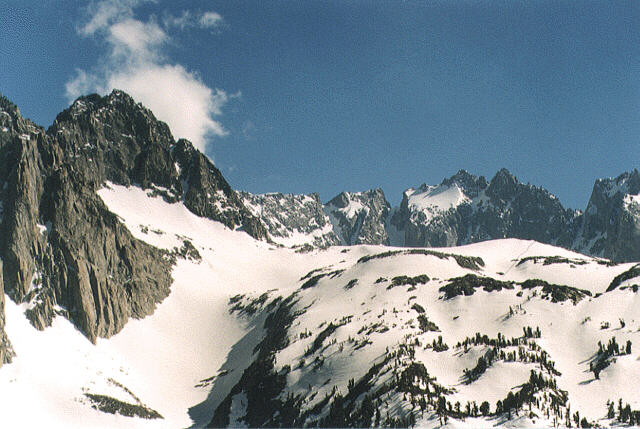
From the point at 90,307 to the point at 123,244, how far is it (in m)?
31.8

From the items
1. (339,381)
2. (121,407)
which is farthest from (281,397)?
(121,407)

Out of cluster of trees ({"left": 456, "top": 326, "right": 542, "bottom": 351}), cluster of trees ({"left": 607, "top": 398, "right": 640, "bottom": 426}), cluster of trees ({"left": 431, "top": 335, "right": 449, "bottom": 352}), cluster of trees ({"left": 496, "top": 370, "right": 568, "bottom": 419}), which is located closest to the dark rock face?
cluster of trees ({"left": 431, "top": 335, "right": 449, "bottom": 352})

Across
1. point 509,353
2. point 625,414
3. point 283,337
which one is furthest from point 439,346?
point 283,337

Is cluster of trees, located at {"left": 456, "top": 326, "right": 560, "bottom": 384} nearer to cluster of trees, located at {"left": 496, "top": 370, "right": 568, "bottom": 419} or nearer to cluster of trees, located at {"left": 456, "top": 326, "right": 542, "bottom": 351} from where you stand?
cluster of trees, located at {"left": 456, "top": 326, "right": 542, "bottom": 351}

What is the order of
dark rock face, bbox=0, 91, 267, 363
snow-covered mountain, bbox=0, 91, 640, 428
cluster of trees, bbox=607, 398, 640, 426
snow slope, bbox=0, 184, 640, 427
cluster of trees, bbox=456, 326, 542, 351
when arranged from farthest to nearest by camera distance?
1. dark rock face, bbox=0, 91, 267, 363
2. cluster of trees, bbox=456, 326, 542, 351
3. snow slope, bbox=0, 184, 640, 427
4. snow-covered mountain, bbox=0, 91, 640, 428
5. cluster of trees, bbox=607, 398, 640, 426

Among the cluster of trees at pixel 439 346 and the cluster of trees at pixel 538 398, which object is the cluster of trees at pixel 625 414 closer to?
the cluster of trees at pixel 538 398

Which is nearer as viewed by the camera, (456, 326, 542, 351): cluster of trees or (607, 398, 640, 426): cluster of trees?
(607, 398, 640, 426): cluster of trees

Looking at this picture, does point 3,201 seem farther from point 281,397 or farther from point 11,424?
point 281,397

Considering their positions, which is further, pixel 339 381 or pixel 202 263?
pixel 202 263

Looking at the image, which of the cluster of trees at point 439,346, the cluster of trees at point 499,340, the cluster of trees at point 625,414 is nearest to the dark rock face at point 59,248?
the cluster of trees at point 439,346

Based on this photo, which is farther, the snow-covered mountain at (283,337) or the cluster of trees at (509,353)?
the cluster of trees at (509,353)

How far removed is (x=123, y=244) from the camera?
148000mm

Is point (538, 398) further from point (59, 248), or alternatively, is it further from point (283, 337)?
point (59, 248)

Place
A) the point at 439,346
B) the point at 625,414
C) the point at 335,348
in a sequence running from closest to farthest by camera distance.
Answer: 1. the point at 625,414
2. the point at 439,346
3. the point at 335,348
